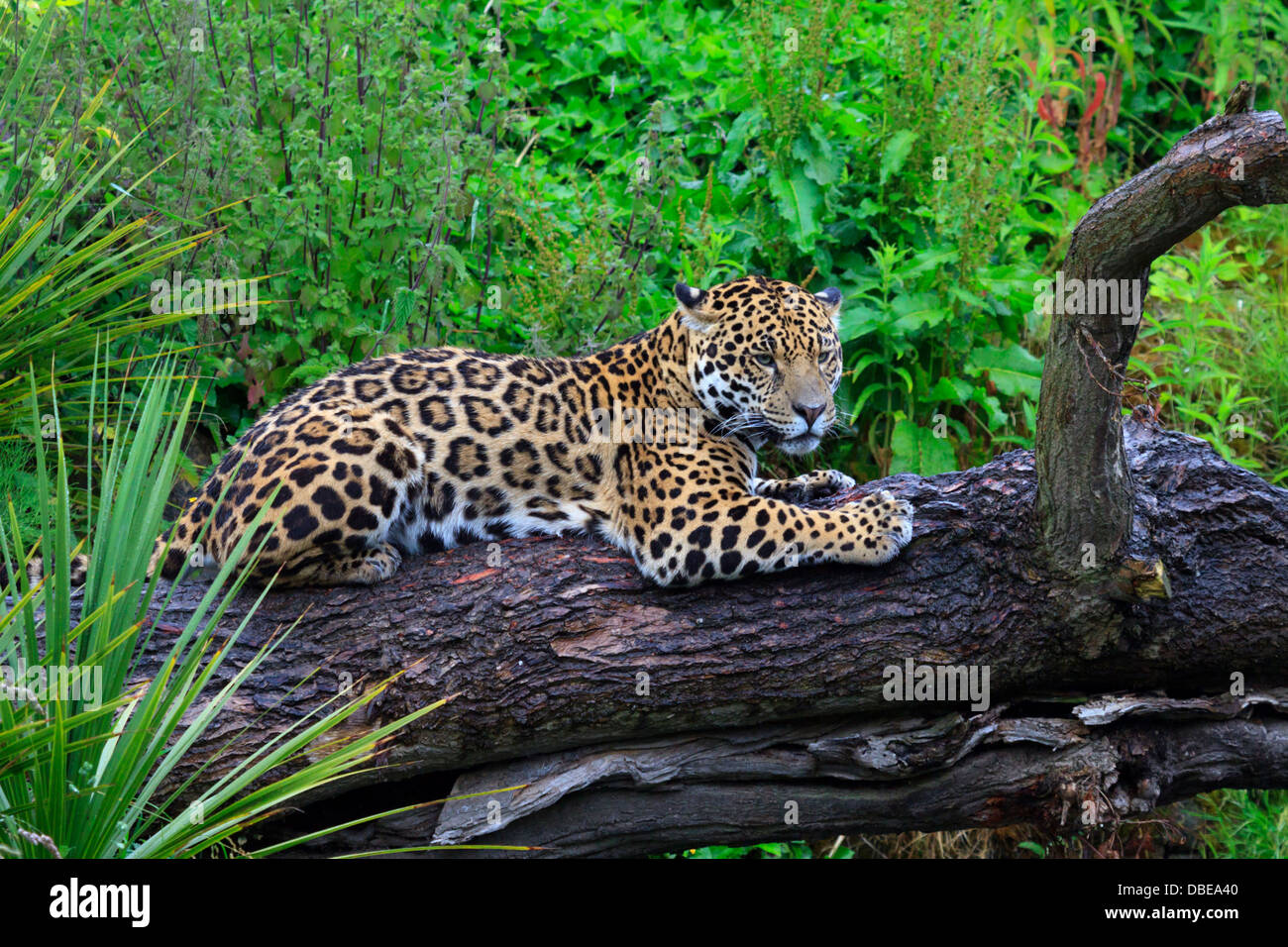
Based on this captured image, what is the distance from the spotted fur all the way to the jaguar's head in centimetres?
1

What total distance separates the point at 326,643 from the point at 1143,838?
5.48 metres

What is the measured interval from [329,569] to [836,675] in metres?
2.42

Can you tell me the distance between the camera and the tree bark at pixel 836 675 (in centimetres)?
544

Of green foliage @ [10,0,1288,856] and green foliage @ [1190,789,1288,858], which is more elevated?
green foliage @ [10,0,1288,856]

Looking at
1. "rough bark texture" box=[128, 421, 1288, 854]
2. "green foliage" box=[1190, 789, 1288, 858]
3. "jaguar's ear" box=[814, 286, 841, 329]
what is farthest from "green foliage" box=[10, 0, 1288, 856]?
"green foliage" box=[1190, 789, 1288, 858]

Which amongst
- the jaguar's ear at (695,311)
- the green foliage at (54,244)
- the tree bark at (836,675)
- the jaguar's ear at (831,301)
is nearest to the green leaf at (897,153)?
the jaguar's ear at (831,301)

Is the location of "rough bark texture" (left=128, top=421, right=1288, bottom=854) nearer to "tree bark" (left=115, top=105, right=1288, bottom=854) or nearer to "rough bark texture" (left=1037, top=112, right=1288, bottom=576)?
"tree bark" (left=115, top=105, right=1288, bottom=854)

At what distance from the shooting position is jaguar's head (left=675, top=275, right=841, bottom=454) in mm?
6281

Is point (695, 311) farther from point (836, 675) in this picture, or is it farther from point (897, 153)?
point (897, 153)

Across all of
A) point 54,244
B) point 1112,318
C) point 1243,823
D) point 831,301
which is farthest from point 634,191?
point 1243,823

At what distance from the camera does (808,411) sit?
6.23 metres

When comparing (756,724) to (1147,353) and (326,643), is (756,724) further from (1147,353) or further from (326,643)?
(1147,353)
